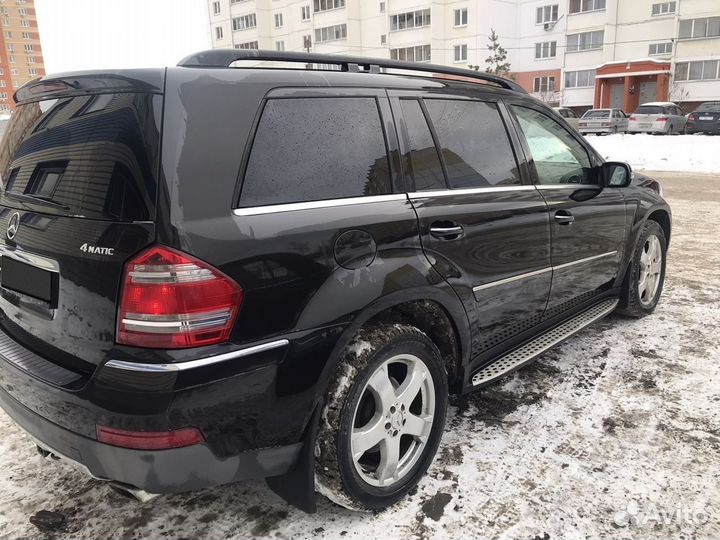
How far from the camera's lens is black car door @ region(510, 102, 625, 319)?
347 centimetres

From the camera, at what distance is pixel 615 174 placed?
395 cm

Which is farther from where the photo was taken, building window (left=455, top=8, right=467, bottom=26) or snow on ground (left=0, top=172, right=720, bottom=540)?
building window (left=455, top=8, right=467, bottom=26)

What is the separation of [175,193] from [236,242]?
9.7 inches

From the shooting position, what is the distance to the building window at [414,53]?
4991 cm

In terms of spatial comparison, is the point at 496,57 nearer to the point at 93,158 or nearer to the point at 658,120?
the point at 658,120

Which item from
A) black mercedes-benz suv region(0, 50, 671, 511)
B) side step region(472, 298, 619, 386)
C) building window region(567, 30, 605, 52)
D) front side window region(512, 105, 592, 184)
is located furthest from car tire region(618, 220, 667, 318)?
building window region(567, 30, 605, 52)

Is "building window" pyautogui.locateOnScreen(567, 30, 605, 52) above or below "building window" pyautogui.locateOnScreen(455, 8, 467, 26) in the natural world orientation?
below

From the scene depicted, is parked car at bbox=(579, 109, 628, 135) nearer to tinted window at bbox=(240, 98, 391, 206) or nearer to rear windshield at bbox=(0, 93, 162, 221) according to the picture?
tinted window at bbox=(240, 98, 391, 206)

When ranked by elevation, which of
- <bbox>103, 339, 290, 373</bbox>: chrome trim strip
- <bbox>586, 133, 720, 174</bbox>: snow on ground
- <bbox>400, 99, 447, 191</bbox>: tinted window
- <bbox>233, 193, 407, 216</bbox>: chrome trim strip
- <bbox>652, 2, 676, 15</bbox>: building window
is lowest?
<bbox>586, 133, 720, 174</bbox>: snow on ground

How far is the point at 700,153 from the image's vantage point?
17.8 metres

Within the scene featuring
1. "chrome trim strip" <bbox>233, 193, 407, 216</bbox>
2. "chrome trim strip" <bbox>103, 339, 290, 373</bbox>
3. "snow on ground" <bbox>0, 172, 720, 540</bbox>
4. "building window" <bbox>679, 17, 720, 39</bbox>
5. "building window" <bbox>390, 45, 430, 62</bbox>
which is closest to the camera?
"chrome trim strip" <bbox>103, 339, 290, 373</bbox>

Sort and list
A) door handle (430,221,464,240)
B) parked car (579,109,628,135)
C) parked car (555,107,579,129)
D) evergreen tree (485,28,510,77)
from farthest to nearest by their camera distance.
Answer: evergreen tree (485,28,510,77)
parked car (579,109,628,135)
parked car (555,107,579,129)
door handle (430,221,464,240)

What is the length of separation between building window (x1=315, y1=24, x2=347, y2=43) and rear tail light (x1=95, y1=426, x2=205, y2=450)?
56.6m

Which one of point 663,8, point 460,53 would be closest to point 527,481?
point 663,8
